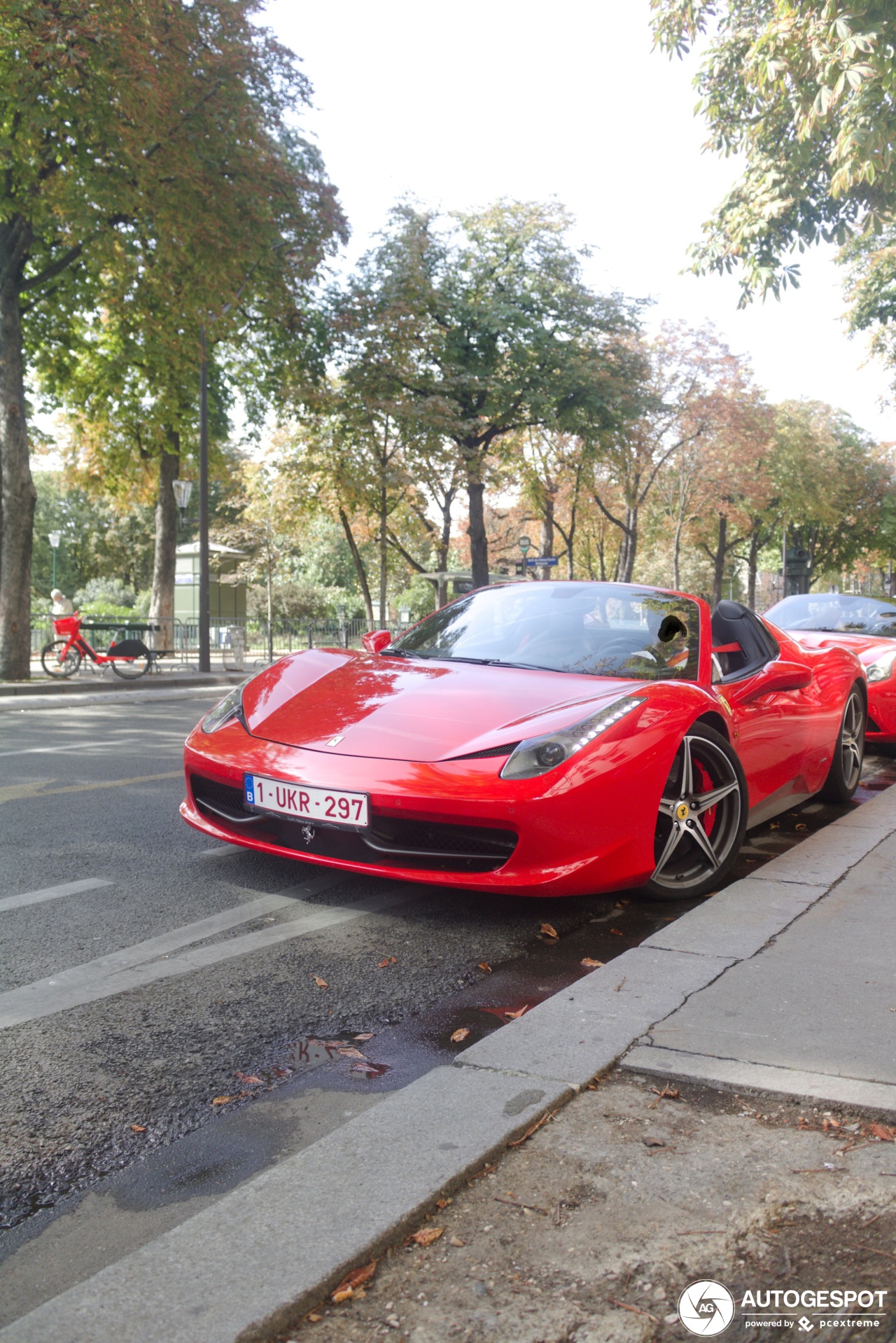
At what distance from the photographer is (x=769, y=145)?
42.5ft

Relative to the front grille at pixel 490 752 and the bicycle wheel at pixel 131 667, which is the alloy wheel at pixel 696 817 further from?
the bicycle wheel at pixel 131 667

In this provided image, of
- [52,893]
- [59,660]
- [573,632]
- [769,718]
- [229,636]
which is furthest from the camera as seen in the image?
[229,636]

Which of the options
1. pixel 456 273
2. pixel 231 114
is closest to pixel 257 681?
pixel 231 114

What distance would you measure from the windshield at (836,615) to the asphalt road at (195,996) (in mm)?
4456

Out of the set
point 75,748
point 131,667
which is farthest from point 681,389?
point 75,748

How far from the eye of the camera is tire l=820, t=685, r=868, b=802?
6270mm

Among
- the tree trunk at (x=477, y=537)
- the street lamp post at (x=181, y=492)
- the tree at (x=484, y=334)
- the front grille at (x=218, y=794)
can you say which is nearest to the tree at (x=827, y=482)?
the tree at (x=484, y=334)

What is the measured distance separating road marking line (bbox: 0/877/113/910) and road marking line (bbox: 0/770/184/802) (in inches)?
76.1

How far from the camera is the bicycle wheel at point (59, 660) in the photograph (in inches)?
714

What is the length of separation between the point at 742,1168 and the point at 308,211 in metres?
20.9

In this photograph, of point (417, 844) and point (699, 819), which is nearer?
point (417, 844)

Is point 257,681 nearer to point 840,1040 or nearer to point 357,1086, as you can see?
point 357,1086

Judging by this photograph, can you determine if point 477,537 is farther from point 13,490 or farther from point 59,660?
point 13,490

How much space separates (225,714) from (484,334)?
1027 inches
